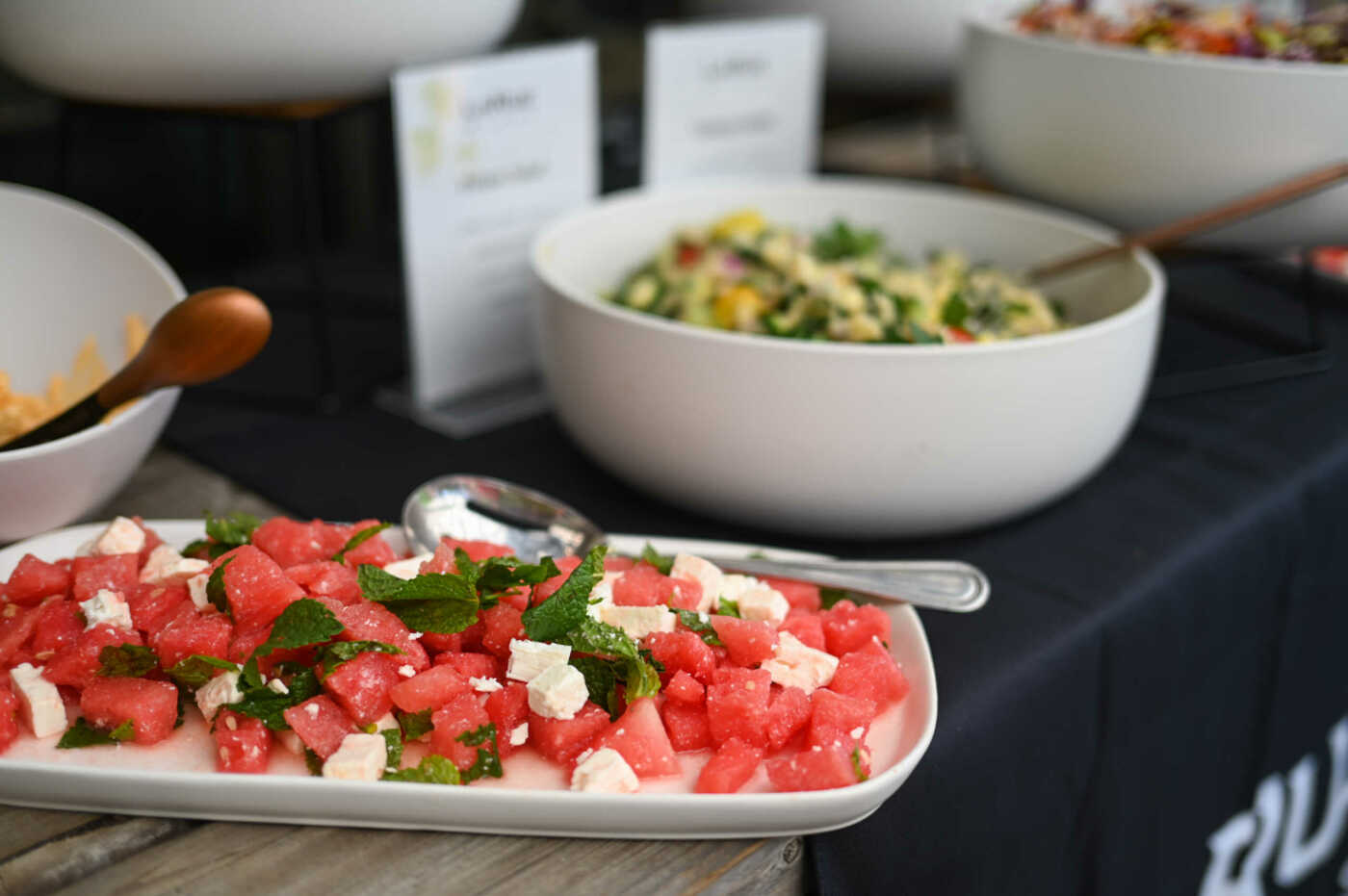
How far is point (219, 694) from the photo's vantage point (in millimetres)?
602

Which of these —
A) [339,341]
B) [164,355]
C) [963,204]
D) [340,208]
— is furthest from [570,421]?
[340,208]

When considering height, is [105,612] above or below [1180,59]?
below

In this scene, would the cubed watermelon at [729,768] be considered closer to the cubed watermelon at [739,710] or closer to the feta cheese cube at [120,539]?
the cubed watermelon at [739,710]

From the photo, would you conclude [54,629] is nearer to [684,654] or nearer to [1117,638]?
[684,654]

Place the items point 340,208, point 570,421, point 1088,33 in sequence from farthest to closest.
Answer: point 340,208 → point 1088,33 → point 570,421

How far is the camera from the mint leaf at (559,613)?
2.10 feet

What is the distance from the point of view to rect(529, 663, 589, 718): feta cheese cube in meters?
0.60

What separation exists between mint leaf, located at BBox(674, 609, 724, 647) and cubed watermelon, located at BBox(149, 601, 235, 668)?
266mm

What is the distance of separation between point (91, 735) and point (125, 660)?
4 centimetres

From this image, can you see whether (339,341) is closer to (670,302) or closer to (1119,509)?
(670,302)

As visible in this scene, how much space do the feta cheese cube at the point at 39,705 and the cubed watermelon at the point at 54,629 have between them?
34 millimetres

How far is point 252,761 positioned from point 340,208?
1.52 m

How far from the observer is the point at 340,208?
76.5 inches

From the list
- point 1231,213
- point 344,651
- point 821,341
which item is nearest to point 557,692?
point 344,651
